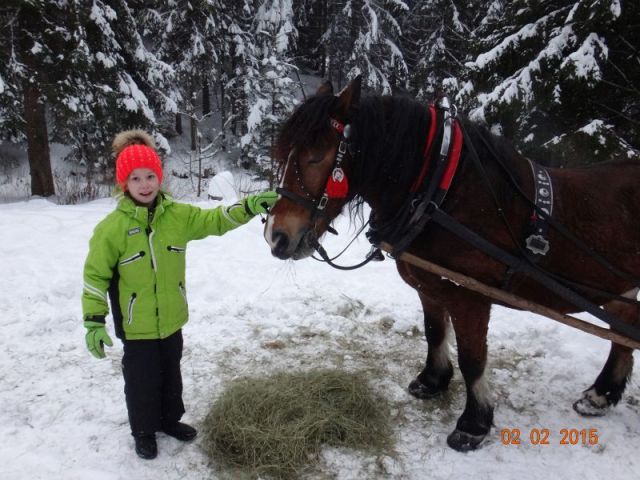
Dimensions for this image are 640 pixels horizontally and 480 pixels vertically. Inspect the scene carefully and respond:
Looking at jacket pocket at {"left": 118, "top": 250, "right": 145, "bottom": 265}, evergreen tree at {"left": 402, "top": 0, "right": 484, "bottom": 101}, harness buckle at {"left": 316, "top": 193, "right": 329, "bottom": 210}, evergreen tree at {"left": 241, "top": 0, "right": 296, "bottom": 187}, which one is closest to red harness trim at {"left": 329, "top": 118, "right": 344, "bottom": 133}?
harness buckle at {"left": 316, "top": 193, "right": 329, "bottom": 210}

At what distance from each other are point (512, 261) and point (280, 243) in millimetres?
1181

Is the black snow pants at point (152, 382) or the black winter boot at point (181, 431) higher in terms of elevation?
the black snow pants at point (152, 382)

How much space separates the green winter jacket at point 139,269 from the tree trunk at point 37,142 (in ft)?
31.2

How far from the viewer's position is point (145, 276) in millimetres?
2256

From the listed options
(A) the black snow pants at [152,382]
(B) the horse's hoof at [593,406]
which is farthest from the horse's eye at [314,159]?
(B) the horse's hoof at [593,406]

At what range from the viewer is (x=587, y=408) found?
110 inches

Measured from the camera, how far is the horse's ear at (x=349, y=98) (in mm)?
1926

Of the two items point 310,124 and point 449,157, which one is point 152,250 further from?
point 449,157

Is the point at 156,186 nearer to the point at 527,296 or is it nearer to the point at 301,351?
the point at 301,351

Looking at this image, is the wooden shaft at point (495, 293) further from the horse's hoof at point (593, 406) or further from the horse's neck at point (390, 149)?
the horse's hoof at point (593, 406)

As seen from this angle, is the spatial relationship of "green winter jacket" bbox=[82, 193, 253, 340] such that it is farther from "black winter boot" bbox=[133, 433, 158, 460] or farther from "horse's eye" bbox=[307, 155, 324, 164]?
"horse's eye" bbox=[307, 155, 324, 164]

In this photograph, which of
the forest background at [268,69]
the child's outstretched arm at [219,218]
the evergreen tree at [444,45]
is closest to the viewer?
the child's outstretched arm at [219,218]

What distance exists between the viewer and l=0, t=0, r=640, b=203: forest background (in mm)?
6105

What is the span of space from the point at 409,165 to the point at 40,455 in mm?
2545
